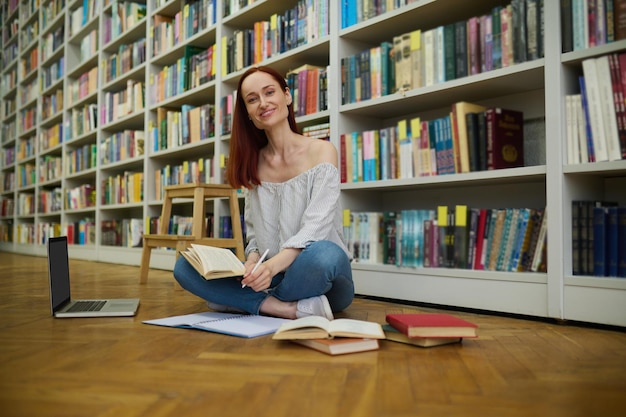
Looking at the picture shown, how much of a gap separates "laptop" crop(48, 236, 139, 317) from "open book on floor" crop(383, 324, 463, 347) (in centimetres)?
91

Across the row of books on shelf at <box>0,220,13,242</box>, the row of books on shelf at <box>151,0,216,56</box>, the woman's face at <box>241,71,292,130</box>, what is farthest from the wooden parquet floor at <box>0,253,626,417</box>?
the row of books on shelf at <box>0,220,13,242</box>

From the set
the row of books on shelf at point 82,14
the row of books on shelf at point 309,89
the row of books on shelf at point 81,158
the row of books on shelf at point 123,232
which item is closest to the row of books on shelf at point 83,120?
the row of books on shelf at point 81,158

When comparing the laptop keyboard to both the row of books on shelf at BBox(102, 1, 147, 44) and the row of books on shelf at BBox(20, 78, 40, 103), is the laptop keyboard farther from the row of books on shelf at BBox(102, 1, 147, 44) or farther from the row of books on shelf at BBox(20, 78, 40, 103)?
the row of books on shelf at BBox(20, 78, 40, 103)

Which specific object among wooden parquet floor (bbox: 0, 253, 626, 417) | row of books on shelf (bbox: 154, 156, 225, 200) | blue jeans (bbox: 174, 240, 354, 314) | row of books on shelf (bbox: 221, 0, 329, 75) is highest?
row of books on shelf (bbox: 221, 0, 329, 75)

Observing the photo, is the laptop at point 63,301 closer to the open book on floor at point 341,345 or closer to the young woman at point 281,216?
the young woman at point 281,216

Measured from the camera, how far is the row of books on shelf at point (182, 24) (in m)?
3.66

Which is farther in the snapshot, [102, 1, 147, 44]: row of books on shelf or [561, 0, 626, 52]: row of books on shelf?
[102, 1, 147, 44]: row of books on shelf

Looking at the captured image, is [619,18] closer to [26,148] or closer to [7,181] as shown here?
[26,148]

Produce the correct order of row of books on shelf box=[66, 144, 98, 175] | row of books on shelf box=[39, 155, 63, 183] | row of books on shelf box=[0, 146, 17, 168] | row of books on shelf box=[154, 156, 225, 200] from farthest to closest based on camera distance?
row of books on shelf box=[0, 146, 17, 168] < row of books on shelf box=[39, 155, 63, 183] < row of books on shelf box=[66, 144, 98, 175] < row of books on shelf box=[154, 156, 225, 200]

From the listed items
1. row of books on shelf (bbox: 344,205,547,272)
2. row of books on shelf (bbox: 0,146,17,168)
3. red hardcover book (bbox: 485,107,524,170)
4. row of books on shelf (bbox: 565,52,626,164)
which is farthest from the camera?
row of books on shelf (bbox: 0,146,17,168)

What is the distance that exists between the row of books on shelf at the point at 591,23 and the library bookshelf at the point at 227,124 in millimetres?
25

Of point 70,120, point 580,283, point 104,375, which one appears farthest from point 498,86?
point 70,120

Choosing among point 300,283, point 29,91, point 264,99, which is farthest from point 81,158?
point 300,283

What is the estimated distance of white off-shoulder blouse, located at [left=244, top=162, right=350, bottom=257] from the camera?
1734mm
